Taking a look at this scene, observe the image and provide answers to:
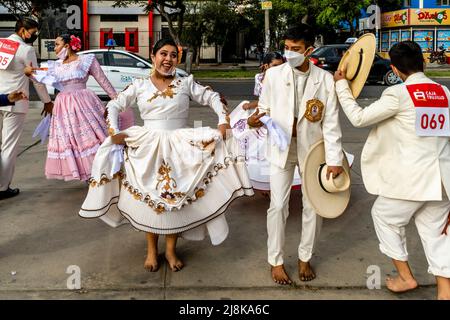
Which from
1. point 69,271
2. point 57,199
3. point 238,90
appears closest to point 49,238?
point 69,271

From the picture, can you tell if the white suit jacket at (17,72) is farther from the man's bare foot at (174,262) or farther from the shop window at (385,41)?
the shop window at (385,41)

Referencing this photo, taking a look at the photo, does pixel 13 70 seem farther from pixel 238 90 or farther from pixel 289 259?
pixel 238 90

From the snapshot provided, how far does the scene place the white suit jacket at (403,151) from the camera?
129 inches

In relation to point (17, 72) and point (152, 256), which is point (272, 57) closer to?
point (152, 256)

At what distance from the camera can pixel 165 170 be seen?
12.5ft

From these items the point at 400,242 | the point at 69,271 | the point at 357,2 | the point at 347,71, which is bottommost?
the point at 69,271

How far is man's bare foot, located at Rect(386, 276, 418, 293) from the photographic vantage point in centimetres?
358

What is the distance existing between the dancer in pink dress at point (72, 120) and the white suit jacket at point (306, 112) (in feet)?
7.82

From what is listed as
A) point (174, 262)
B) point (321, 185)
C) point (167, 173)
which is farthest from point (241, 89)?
point (321, 185)

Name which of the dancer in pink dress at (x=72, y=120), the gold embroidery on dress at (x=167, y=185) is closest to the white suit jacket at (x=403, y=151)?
the gold embroidery on dress at (x=167, y=185)

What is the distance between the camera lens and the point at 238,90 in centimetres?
1830

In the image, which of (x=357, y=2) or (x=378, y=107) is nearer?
(x=378, y=107)

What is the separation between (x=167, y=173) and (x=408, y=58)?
173 cm

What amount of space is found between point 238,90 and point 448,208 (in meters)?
15.2
